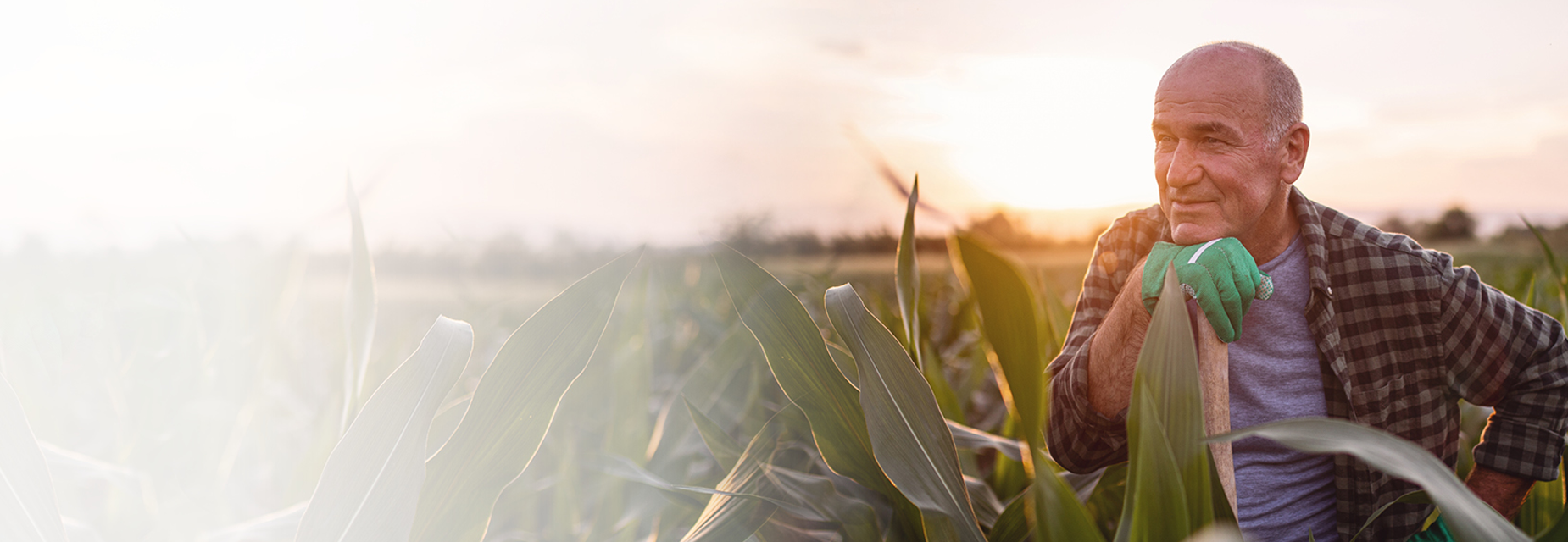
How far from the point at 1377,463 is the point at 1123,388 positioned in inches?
8.4

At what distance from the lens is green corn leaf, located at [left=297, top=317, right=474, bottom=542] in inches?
15.4

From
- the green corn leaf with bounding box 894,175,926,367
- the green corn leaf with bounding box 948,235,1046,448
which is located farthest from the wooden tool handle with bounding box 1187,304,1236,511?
the green corn leaf with bounding box 894,175,926,367

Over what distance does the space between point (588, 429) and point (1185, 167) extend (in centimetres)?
104

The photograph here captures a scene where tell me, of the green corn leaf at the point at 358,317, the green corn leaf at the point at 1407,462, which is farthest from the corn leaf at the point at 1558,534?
the green corn leaf at the point at 358,317

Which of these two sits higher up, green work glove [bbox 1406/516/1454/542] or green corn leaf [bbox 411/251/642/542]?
green corn leaf [bbox 411/251/642/542]

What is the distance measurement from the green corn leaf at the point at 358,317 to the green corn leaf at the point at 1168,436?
62cm

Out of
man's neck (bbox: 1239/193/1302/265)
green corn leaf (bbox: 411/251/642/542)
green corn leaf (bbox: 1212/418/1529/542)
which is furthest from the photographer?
man's neck (bbox: 1239/193/1302/265)

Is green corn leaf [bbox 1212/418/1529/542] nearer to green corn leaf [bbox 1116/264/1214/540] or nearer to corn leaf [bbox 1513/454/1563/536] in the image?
green corn leaf [bbox 1116/264/1214/540]

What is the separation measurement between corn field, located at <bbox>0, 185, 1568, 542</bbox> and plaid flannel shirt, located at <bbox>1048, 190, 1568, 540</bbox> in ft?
0.25

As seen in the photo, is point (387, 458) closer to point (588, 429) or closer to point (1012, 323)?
point (1012, 323)

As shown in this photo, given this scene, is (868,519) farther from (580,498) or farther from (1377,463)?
(580,498)

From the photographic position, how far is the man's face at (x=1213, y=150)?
0.52m

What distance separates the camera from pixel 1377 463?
0.32 metres

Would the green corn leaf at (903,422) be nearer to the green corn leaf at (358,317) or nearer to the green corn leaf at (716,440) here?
the green corn leaf at (716,440)
